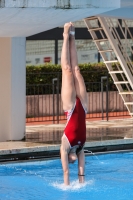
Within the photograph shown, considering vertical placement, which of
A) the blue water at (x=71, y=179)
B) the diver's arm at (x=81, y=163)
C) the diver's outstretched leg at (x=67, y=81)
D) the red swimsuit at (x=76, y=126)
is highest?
the diver's outstretched leg at (x=67, y=81)

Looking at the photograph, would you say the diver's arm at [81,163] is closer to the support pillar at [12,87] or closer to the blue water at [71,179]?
the blue water at [71,179]

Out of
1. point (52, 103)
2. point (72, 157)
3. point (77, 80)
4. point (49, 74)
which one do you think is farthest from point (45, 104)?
point (72, 157)

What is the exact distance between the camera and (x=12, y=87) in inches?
516

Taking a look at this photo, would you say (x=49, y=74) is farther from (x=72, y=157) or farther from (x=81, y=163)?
(x=72, y=157)

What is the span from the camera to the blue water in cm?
892

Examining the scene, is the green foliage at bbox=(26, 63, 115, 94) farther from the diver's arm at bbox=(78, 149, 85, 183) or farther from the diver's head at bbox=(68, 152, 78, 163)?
the diver's head at bbox=(68, 152, 78, 163)

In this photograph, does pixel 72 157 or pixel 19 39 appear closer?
pixel 72 157

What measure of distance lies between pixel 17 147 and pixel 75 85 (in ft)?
11.5

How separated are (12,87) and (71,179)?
12.1 feet

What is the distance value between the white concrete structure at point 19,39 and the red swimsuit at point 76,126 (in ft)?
7.43

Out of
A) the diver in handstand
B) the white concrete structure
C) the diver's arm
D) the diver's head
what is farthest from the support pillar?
the diver's head

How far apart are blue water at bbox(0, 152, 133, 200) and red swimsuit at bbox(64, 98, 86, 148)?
2.63 feet

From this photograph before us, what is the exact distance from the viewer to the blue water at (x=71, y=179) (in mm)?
8922

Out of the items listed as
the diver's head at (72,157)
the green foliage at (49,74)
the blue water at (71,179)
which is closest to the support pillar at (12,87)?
the blue water at (71,179)
